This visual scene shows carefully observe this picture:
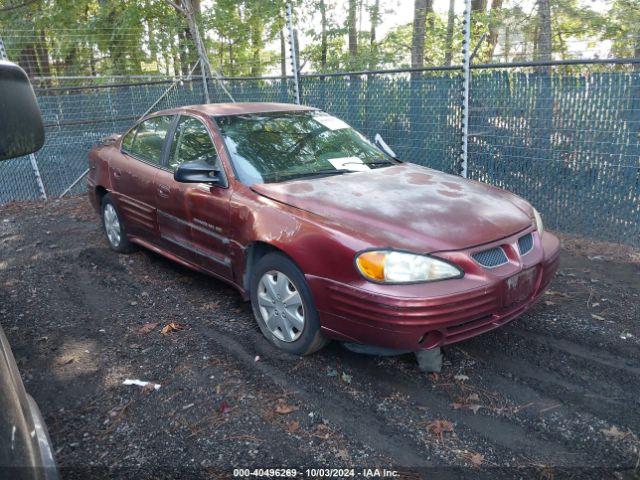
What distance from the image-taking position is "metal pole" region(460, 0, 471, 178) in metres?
5.97

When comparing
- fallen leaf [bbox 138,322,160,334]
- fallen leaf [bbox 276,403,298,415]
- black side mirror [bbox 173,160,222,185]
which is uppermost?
black side mirror [bbox 173,160,222,185]

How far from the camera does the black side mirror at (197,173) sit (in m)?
3.95

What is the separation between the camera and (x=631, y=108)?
5.34 m

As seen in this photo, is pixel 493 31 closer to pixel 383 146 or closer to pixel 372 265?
pixel 383 146

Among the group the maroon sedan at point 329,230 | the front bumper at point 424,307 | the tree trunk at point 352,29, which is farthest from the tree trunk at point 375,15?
the front bumper at point 424,307

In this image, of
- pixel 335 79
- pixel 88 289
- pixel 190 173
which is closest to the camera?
pixel 190 173

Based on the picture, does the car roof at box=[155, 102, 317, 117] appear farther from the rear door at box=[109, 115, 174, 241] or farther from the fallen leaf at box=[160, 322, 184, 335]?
the fallen leaf at box=[160, 322, 184, 335]

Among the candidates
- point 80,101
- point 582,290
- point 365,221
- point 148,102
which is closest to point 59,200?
point 80,101

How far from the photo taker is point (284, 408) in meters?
3.10

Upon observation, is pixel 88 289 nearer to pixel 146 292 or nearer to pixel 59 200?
pixel 146 292

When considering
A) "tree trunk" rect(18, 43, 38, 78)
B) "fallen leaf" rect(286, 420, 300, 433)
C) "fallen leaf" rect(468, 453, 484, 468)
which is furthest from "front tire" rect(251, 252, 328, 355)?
"tree trunk" rect(18, 43, 38, 78)

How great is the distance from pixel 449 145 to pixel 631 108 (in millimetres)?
2061

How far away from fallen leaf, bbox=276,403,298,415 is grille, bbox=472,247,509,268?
1.38 metres

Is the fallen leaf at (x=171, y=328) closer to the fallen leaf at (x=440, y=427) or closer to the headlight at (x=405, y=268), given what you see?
the headlight at (x=405, y=268)
